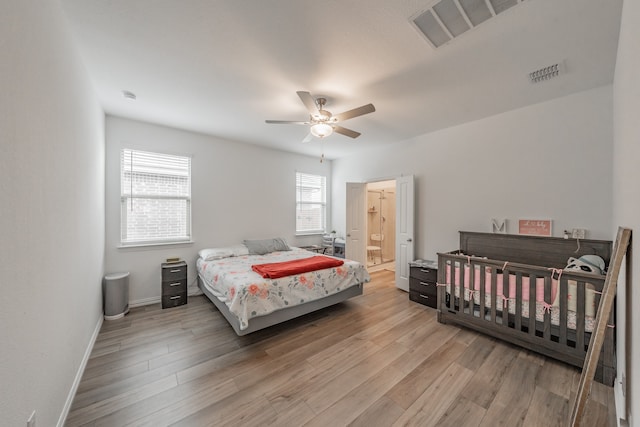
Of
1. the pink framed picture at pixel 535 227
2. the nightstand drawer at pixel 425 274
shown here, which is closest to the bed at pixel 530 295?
the pink framed picture at pixel 535 227

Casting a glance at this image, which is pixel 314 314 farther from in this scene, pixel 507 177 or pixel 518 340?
pixel 507 177

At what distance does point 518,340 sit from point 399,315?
127 centimetres

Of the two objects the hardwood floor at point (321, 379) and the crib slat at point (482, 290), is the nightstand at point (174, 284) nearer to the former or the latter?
the hardwood floor at point (321, 379)

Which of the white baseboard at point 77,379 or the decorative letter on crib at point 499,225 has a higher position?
the decorative letter on crib at point 499,225

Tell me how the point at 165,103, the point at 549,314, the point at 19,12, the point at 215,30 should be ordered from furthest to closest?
the point at 165,103
the point at 549,314
the point at 215,30
the point at 19,12

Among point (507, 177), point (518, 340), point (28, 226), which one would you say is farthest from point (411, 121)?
point (28, 226)

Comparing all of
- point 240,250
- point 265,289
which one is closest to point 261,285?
point 265,289

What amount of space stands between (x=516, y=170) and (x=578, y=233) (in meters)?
1.00

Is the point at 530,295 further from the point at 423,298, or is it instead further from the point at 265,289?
the point at 265,289

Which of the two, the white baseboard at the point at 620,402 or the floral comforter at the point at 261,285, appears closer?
the white baseboard at the point at 620,402

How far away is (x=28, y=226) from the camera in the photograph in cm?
120

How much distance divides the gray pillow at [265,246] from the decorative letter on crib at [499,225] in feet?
11.3

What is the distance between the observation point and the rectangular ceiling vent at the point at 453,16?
1.58m

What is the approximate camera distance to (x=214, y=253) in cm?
381
